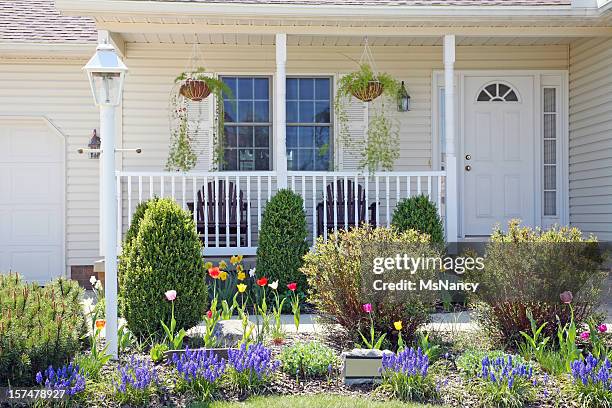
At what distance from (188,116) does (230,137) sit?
0.63 meters

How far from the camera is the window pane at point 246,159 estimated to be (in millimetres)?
9969

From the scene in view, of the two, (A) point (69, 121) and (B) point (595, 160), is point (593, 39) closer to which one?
(B) point (595, 160)

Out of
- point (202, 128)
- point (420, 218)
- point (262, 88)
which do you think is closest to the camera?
point (420, 218)

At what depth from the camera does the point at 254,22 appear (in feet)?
28.0

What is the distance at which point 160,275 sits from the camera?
5805 mm

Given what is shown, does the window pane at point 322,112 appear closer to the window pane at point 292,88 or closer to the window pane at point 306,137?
the window pane at point 306,137

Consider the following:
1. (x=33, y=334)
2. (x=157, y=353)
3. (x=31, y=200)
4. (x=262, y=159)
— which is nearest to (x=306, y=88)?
(x=262, y=159)

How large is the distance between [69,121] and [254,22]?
3.10 metres

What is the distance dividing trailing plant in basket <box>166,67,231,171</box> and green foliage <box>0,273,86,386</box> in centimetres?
429

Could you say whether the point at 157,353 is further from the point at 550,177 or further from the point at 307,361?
the point at 550,177

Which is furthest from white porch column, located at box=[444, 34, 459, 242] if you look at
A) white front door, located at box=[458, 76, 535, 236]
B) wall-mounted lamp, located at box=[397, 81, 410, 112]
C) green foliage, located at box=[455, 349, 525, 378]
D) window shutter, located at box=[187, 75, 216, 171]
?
green foliage, located at box=[455, 349, 525, 378]

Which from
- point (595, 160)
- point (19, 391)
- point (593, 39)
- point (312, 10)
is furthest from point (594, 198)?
point (19, 391)

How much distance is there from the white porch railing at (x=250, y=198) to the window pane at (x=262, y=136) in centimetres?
52

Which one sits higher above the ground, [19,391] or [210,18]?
[210,18]
